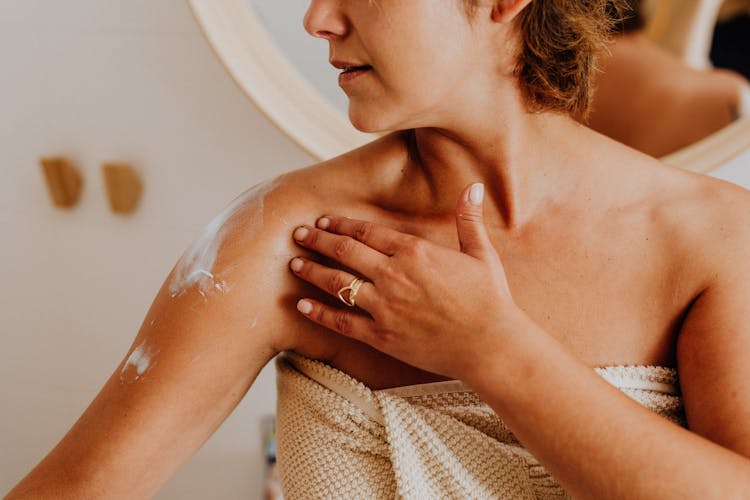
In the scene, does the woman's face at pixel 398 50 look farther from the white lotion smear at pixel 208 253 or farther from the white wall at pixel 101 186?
the white wall at pixel 101 186

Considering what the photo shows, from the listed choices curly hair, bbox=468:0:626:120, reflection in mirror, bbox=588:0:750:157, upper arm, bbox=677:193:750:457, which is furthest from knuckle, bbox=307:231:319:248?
reflection in mirror, bbox=588:0:750:157

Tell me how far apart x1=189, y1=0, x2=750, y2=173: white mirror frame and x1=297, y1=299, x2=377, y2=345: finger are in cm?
48

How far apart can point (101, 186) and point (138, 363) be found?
2.27ft

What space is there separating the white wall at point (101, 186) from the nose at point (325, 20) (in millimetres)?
568

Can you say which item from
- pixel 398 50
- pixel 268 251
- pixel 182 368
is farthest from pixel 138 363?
pixel 398 50

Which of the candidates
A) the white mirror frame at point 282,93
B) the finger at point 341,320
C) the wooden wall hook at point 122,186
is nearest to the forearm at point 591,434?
the finger at point 341,320

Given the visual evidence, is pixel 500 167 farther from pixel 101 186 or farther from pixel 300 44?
pixel 101 186

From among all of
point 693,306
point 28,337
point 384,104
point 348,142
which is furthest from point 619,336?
point 28,337

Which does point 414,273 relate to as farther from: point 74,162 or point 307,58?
point 74,162

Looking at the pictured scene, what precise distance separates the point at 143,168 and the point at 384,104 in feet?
2.41

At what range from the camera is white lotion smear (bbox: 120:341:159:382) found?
0.74 metres

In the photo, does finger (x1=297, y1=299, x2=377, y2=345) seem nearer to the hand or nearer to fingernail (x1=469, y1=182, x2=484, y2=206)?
the hand

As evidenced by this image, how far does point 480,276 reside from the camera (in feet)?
2.22

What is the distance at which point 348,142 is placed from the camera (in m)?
1.19
